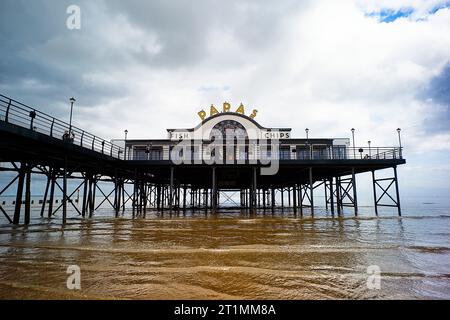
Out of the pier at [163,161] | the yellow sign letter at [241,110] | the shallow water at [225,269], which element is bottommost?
the shallow water at [225,269]

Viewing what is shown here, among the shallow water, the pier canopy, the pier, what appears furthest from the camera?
the pier canopy

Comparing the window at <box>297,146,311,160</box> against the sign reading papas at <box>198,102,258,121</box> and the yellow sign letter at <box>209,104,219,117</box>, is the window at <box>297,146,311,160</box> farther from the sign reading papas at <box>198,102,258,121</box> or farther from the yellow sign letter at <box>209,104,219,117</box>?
the yellow sign letter at <box>209,104,219,117</box>

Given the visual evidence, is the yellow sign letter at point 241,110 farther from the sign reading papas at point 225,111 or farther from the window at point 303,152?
A: the window at point 303,152

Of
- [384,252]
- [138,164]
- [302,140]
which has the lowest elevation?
[384,252]

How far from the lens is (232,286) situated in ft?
14.5

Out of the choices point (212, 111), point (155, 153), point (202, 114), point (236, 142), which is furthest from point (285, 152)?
point (155, 153)

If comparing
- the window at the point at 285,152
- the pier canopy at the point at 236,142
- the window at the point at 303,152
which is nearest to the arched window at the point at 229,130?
the pier canopy at the point at 236,142

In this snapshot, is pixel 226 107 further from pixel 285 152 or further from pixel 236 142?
pixel 285 152

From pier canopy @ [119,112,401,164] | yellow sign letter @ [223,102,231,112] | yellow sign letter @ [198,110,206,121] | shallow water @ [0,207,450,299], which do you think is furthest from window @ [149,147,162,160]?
shallow water @ [0,207,450,299]

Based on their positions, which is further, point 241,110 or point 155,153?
point 155,153

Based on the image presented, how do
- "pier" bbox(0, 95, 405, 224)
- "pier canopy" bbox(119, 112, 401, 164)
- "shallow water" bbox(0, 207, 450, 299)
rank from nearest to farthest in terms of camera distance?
"shallow water" bbox(0, 207, 450, 299)
"pier" bbox(0, 95, 405, 224)
"pier canopy" bbox(119, 112, 401, 164)
